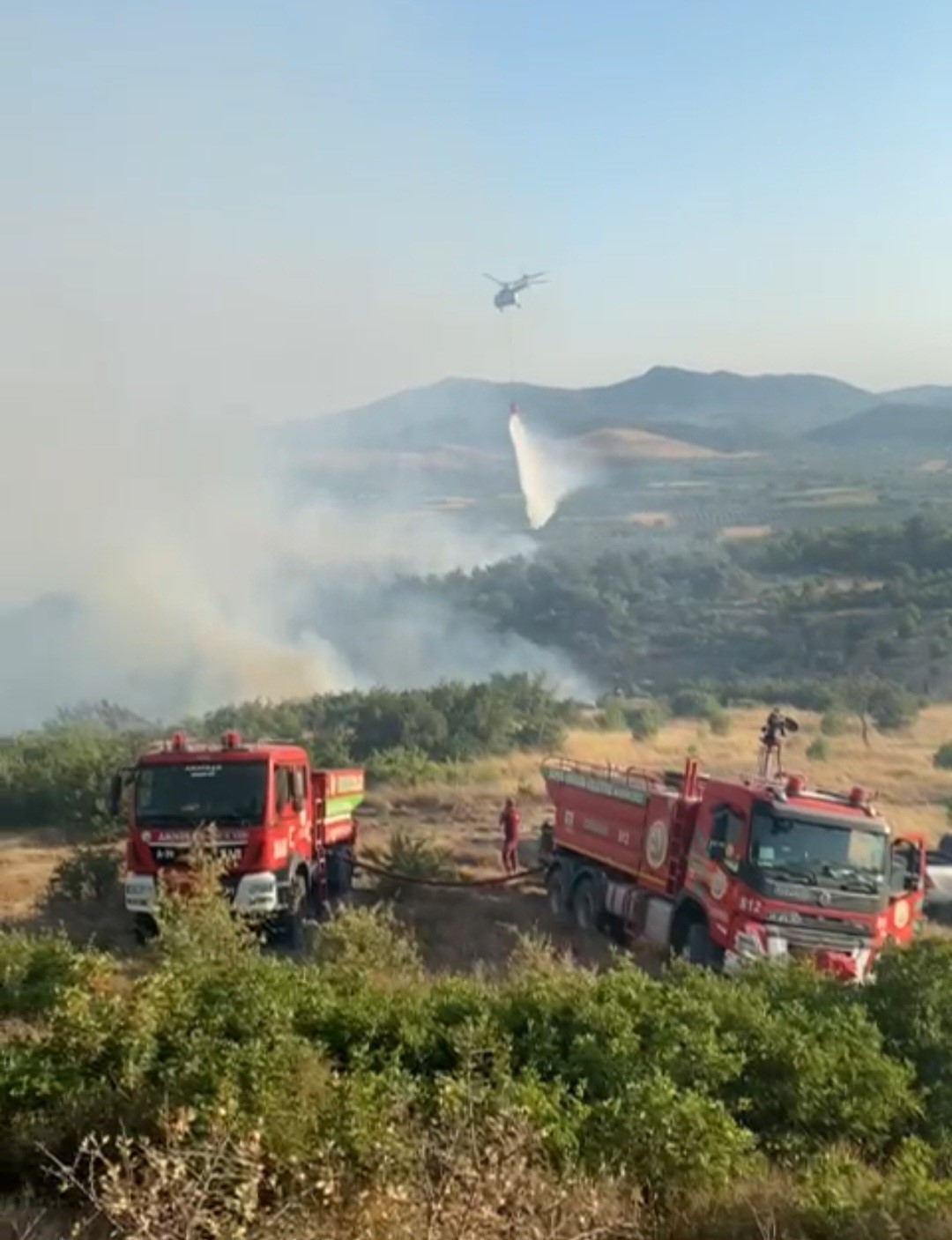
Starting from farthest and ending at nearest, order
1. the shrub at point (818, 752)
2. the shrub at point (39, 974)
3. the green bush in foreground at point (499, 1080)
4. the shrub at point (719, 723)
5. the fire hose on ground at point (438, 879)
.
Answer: the shrub at point (719, 723), the shrub at point (818, 752), the fire hose on ground at point (438, 879), the shrub at point (39, 974), the green bush in foreground at point (499, 1080)

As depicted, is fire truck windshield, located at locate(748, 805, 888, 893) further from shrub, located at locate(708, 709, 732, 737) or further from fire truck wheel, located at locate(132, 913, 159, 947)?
shrub, located at locate(708, 709, 732, 737)

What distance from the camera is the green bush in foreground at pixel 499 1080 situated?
691 cm

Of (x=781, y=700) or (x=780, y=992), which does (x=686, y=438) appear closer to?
(x=781, y=700)

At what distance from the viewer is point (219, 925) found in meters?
11.7

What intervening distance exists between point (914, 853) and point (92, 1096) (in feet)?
35.2

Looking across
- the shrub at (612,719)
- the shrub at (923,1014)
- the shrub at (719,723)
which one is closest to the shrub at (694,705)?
the shrub at (719,723)

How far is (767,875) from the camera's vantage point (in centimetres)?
1533

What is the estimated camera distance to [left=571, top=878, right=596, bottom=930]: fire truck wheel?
19594mm

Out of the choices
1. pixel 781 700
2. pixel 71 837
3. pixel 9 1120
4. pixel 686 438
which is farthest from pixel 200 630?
pixel 686 438

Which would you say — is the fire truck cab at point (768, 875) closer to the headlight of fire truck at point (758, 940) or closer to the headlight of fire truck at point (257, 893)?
the headlight of fire truck at point (758, 940)

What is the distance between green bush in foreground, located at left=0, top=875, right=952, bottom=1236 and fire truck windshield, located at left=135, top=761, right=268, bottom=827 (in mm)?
6225

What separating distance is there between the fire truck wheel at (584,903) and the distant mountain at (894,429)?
475ft

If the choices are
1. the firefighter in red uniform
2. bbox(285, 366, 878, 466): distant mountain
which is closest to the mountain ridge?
bbox(285, 366, 878, 466): distant mountain

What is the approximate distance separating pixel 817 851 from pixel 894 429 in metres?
163
